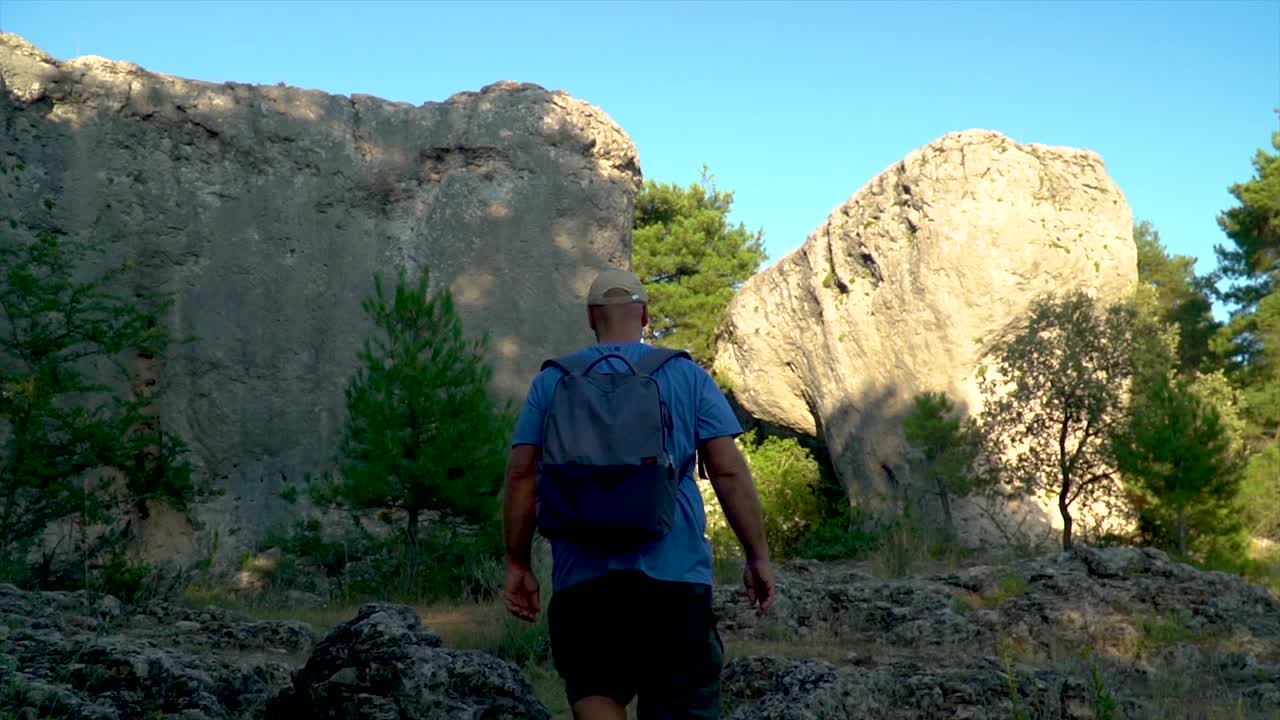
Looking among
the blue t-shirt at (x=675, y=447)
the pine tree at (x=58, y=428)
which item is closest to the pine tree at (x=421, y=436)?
the pine tree at (x=58, y=428)

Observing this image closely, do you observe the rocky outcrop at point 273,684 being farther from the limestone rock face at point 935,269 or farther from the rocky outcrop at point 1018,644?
the limestone rock face at point 935,269

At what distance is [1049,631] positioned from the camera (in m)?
7.13

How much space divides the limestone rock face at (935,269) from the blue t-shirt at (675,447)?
16.4 m

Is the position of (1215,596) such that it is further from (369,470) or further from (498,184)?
(498,184)

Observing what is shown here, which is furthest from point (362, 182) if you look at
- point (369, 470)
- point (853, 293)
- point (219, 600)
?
point (853, 293)

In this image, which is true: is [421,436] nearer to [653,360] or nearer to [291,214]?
[291,214]

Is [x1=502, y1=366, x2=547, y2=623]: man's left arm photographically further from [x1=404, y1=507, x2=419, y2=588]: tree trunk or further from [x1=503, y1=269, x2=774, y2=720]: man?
[x1=404, y1=507, x2=419, y2=588]: tree trunk

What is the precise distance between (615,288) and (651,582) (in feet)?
2.73

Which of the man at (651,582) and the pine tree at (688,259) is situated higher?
the pine tree at (688,259)

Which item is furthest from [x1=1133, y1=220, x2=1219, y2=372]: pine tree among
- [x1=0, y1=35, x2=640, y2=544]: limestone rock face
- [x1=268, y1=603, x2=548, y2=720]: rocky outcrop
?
[x1=268, y1=603, x2=548, y2=720]: rocky outcrop

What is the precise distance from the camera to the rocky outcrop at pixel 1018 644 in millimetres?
4617

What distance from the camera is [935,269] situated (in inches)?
739

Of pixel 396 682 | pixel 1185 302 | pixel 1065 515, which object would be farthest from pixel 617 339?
pixel 1185 302

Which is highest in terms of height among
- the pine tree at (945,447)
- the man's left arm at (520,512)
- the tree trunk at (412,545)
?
the pine tree at (945,447)
